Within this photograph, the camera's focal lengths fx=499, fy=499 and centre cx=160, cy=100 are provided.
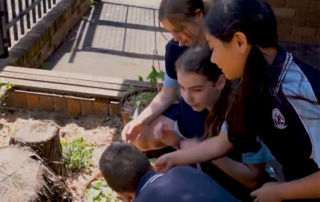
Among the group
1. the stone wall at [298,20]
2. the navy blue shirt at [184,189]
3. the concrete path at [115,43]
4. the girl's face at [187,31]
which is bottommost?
the concrete path at [115,43]

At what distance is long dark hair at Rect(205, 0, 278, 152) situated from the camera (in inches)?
64.2

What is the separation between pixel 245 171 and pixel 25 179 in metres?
0.98

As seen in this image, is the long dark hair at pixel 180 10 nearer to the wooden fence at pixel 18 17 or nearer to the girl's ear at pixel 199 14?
the girl's ear at pixel 199 14

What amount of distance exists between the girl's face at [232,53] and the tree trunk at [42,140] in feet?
3.87

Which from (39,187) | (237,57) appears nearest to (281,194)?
(237,57)

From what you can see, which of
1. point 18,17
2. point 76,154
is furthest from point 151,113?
point 18,17

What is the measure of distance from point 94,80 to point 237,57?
2.44 m

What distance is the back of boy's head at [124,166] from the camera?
191 centimetres

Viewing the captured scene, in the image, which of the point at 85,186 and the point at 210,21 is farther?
the point at 85,186

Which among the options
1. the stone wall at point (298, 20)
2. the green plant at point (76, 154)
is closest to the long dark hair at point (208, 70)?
the green plant at point (76, 154)

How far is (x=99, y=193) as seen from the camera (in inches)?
112

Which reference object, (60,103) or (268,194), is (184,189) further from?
(60,103)

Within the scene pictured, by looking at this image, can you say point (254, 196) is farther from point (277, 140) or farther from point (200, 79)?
point (200, 79)

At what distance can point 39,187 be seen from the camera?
2238 millimetres
